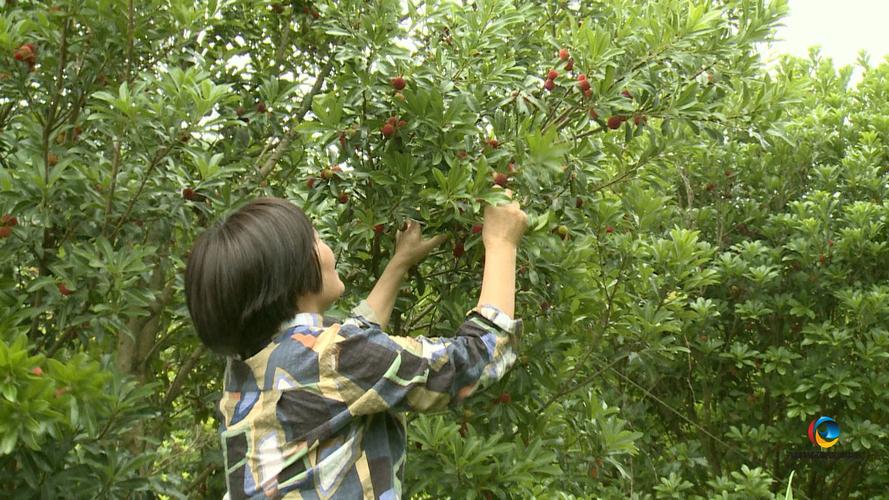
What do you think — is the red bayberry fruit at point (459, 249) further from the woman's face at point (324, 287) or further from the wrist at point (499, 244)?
the woman's face at point (324, 287)

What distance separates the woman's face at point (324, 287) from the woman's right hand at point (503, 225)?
1.24ft

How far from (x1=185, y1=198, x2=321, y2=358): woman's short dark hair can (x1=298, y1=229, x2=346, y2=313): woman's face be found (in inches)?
1.2

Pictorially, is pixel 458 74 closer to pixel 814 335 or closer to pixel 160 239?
pixel 160 239

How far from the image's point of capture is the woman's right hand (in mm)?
2180

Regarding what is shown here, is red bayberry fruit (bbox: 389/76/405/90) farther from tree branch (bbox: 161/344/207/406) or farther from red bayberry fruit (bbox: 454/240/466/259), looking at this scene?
tree branch (bbox: 161/344/207/406)

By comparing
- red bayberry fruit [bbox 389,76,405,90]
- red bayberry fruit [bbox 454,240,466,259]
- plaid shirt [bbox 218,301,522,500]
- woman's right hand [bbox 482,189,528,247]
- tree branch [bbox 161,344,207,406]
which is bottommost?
tree branch [bbox 161,344,207,406]

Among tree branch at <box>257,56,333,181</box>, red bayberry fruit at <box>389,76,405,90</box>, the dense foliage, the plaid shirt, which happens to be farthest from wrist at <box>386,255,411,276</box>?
tree branch at <box>257,56,333,181</box>

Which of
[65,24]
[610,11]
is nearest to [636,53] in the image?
[610,11]

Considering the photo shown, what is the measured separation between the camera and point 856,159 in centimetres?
558

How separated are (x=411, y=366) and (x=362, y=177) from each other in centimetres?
92

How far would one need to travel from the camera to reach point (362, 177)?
8.54 feet

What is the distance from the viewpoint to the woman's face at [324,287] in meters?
1.97

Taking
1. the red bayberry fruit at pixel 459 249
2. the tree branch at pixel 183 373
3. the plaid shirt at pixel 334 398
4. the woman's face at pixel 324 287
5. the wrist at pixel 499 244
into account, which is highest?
the wrist at pixel 499 244

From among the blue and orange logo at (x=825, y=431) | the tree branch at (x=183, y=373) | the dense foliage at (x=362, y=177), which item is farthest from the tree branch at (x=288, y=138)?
the blue and orange logo at (x=825, y=431)
